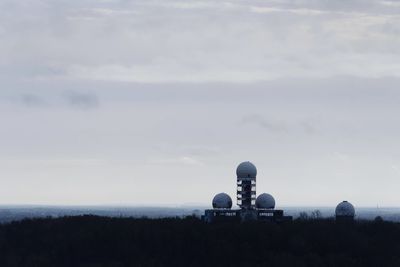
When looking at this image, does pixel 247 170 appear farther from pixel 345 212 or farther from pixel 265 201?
pixel 345 212

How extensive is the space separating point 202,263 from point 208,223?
47.6 feet

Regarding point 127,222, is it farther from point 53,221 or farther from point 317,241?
point 317,241

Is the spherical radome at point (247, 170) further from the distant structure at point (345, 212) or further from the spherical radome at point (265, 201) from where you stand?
the distant structure at point (345, 212)

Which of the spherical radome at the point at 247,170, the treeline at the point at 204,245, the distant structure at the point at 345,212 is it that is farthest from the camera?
the distant structure at the point at 345,212

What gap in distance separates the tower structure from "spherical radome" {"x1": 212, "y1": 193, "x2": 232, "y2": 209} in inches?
114

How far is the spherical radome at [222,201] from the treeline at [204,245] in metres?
6.12

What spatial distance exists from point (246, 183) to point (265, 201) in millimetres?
5024

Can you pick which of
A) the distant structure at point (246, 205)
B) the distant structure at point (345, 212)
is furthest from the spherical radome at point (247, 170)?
the distant structure at point (345, 212)

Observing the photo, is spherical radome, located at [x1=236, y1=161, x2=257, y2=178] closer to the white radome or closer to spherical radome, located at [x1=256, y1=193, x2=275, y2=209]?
spherical radome, located at [x1=256, y1=193, x2=275, y2=209]

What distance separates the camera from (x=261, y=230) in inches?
4852

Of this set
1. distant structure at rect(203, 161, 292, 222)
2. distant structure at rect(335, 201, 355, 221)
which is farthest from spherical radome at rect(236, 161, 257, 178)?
distant structure at rect(335, 201, 355, 221)

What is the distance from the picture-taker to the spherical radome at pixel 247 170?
5182 inches

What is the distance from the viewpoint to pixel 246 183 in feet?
434

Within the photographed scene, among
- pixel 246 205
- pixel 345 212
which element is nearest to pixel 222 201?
pixel 246 205
